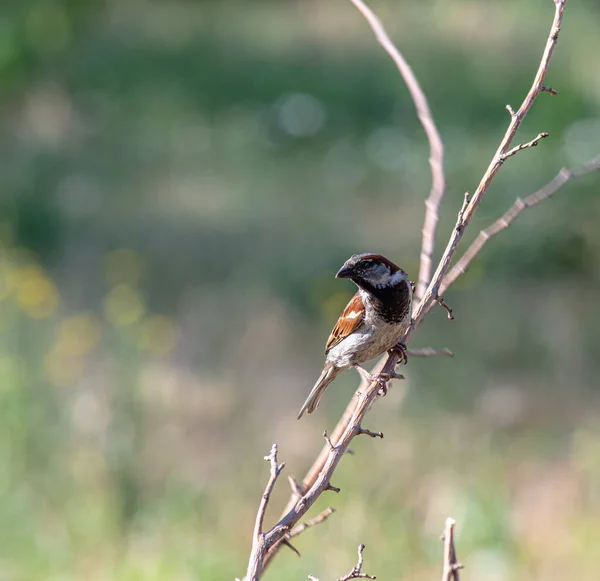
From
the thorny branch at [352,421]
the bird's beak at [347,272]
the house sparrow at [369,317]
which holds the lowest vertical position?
the thorny branch at [352,421]

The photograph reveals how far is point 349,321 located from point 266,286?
339cm

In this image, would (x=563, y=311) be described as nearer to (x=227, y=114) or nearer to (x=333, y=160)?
(x=333, y=160)

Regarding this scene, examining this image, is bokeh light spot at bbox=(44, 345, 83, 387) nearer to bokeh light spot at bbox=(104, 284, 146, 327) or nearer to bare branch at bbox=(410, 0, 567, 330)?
bokeh light spot at bbox=(104, 284, 146, 327)

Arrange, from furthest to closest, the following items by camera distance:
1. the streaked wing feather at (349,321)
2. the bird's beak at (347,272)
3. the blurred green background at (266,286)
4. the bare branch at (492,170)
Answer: the blurred green background at (266,286)
the streaked wing feather at (349,321)
the bird's beak at (347,272)
the bare branch at (492,170)

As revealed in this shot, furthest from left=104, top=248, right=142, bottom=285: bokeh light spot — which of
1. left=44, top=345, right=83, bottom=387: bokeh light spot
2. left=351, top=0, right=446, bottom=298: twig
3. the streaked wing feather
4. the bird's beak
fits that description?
left=351, top=0, right=446, bottom=298: twig

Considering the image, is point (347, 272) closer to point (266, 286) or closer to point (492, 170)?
point (492, 170)

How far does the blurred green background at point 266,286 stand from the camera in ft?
9.69

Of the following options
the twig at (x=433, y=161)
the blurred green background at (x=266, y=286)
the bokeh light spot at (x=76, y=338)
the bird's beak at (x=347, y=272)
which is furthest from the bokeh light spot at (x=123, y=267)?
the twig at (x=433, y=161)

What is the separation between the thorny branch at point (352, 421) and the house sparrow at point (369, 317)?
0.48m

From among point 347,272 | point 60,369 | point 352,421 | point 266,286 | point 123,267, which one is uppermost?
point 266,286

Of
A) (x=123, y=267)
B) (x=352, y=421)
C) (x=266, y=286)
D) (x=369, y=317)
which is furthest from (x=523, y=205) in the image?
(x=266, y=286)

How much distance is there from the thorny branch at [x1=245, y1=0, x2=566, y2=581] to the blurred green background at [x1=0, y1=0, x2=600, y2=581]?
1.50m

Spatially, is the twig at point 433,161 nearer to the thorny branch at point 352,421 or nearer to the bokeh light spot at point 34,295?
the thorny branch at point 352,421

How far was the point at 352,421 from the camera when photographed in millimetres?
884
